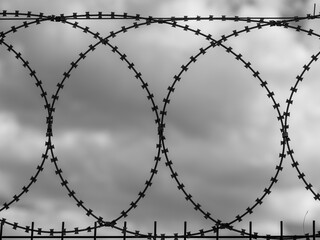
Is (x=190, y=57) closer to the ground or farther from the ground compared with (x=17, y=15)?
closer to the ground

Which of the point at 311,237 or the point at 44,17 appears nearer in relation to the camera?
the point at 311,237

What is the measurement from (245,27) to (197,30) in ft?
2.40

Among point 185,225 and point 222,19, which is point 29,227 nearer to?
point 185,225

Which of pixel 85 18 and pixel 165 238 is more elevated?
pixel 85 18

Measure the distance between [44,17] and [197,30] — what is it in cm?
252

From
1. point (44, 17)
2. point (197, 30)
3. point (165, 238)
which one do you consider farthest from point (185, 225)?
point (44, 17)

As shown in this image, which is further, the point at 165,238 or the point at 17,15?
the point at 17,15

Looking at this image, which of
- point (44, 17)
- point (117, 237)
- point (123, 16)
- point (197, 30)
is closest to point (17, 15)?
point (44, 17)

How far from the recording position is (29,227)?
13891mm

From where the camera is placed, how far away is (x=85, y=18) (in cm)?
1457

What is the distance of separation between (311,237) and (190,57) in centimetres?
317

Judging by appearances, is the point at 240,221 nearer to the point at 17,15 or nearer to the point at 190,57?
the point at 190,57

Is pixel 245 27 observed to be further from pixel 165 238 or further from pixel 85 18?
pixel 165 238

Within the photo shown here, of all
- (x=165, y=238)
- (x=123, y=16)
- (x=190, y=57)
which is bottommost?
(x=165, y=238)
